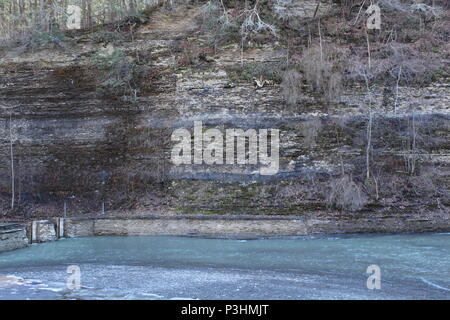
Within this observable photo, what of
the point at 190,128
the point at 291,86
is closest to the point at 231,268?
the point at 190,128

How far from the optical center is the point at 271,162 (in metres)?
20.0

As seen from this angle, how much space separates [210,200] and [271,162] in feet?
10.7

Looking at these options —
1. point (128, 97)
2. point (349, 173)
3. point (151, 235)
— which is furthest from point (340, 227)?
point (128, 97)

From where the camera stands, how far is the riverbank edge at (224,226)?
663 inches

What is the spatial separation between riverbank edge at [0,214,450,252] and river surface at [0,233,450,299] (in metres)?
0.60

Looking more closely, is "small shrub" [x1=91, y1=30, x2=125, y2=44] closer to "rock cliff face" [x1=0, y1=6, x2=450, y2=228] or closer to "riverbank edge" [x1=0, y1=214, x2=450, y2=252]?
"rock cliff face" [x1=0, y1=6, x2=450, y2=228]

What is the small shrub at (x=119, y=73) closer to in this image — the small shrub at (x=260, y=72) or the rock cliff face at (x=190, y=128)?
the rock cliff face at (x=190, y=128)

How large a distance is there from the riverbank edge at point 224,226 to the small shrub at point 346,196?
0.61 metres

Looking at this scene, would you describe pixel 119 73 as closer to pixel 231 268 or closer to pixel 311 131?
pixel 311 131

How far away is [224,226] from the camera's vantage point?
56.7 feet

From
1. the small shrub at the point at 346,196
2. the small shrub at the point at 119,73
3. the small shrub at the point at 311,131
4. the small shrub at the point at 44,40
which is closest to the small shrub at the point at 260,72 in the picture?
the small shrub at the point at 311,131

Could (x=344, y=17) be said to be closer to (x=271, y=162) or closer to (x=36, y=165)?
(x=271, y=162)

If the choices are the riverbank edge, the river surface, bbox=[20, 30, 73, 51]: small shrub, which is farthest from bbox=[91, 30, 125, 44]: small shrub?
the river surface

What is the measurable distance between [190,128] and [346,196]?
7.81 m
